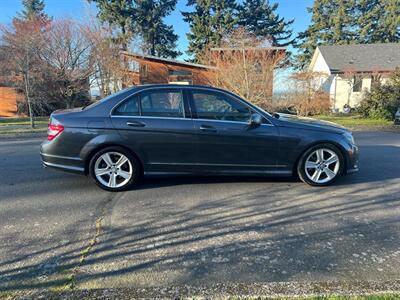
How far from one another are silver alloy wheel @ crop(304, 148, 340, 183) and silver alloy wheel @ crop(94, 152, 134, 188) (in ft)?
9.31

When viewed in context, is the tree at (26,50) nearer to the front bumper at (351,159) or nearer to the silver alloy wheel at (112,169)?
the silver alloy wheel at (112,169)

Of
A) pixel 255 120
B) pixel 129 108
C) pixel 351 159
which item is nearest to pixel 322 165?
pixel 351 159

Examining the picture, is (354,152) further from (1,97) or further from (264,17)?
(264,17)

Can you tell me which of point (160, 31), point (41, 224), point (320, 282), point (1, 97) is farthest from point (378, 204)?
point (160, 31)

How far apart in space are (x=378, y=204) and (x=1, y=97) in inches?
1001

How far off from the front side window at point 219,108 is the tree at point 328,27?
4130 centimetres

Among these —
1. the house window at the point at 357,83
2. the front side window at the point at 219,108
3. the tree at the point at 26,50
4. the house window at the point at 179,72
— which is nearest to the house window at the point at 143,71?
the house window at the point at 179,72

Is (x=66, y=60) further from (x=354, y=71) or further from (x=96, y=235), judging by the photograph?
(x=354, y=71)

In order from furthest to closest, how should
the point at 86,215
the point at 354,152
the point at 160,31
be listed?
the point at 160,31 < the point at 354,152 < the point at 86,215

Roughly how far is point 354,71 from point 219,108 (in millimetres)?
22936

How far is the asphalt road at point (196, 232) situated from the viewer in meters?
2.79

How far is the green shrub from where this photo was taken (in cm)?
1681

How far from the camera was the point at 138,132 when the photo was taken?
489 centimetres

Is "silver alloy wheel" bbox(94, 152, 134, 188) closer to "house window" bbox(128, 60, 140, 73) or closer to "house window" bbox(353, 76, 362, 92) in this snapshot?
"house window" bbox(128, 60, 140, 73)
